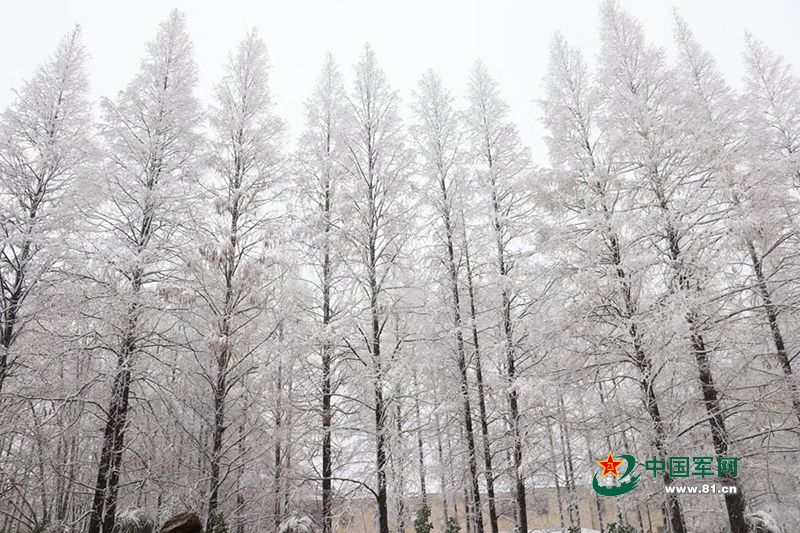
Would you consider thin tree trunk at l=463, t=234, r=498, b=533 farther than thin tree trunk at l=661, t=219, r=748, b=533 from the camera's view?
Yes

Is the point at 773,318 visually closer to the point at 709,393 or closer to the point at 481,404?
the point at 709,393

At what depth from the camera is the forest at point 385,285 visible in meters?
8.23

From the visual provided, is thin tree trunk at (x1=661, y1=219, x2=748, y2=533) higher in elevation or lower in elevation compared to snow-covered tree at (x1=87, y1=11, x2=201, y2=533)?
lower

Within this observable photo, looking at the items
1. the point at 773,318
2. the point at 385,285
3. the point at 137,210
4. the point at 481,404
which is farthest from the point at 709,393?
the point at 137,210

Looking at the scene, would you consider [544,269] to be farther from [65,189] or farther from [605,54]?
[65,189]

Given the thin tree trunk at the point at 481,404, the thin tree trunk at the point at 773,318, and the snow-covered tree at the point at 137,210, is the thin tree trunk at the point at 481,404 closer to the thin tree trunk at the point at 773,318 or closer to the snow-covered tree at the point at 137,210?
the thin tree trunk at the point at 773,318

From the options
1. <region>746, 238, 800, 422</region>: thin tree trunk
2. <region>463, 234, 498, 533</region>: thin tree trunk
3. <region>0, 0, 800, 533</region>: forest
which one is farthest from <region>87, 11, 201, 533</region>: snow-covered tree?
<region>746, 238, 800, 422</region>: thin tree trunk

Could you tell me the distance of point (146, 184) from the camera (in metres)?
10.2

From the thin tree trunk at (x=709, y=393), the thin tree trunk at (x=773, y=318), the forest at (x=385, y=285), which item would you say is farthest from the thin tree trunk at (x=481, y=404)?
the thin tree trunk at (x=773, y=318)

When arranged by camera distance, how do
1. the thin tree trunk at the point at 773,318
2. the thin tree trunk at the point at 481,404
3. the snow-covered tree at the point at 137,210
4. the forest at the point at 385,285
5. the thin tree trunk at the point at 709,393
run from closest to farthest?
the thin tree trunk at the point at 709,393 < the forest at the point at 385,285 < the snow-covered tree at the point at 137,210 < the thin tree trunk at the point at 773,318 < the thin tree trunk at the point at 481,404

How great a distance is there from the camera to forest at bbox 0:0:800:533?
8.23 m

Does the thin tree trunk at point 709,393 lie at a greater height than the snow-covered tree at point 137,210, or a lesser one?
lesser

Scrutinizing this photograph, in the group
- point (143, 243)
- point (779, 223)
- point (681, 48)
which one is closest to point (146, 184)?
point (143, 243)

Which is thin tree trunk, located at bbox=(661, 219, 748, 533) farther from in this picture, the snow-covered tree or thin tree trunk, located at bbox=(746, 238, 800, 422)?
the snow-covered tree
